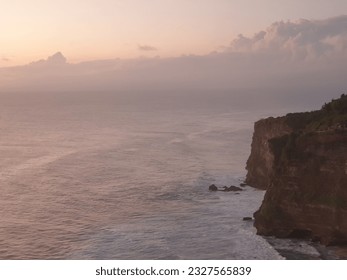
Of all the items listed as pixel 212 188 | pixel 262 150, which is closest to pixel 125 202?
pixel 212 188

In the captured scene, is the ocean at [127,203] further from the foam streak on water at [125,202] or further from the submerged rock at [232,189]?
the submerged rock at [232,189]

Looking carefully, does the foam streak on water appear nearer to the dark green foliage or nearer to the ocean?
the ocean

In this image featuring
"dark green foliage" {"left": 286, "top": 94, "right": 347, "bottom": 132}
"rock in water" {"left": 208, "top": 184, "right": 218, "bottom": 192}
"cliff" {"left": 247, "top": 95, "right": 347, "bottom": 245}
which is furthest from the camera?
"rock in water" {"left": 208, "top": 184, "right": 218, "bottom": 192}

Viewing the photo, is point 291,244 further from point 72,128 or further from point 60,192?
point 72,128

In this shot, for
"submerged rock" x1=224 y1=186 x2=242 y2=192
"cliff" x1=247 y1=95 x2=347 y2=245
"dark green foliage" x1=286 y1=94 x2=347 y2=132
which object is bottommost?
"submerged rock" x1=224 y1=186 x2=242 y2=192

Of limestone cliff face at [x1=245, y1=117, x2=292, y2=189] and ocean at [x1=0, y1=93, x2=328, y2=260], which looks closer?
ocean at [x1=0, y1=93, x2=328, y2=260]

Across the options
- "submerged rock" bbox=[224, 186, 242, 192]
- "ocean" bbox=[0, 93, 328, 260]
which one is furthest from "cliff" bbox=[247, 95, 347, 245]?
"submerged rock" bbox=[224, 186, 242, 192]

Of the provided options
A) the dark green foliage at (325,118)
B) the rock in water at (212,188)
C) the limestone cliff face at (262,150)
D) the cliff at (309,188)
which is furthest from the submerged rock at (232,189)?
the cliff at (309,188)
